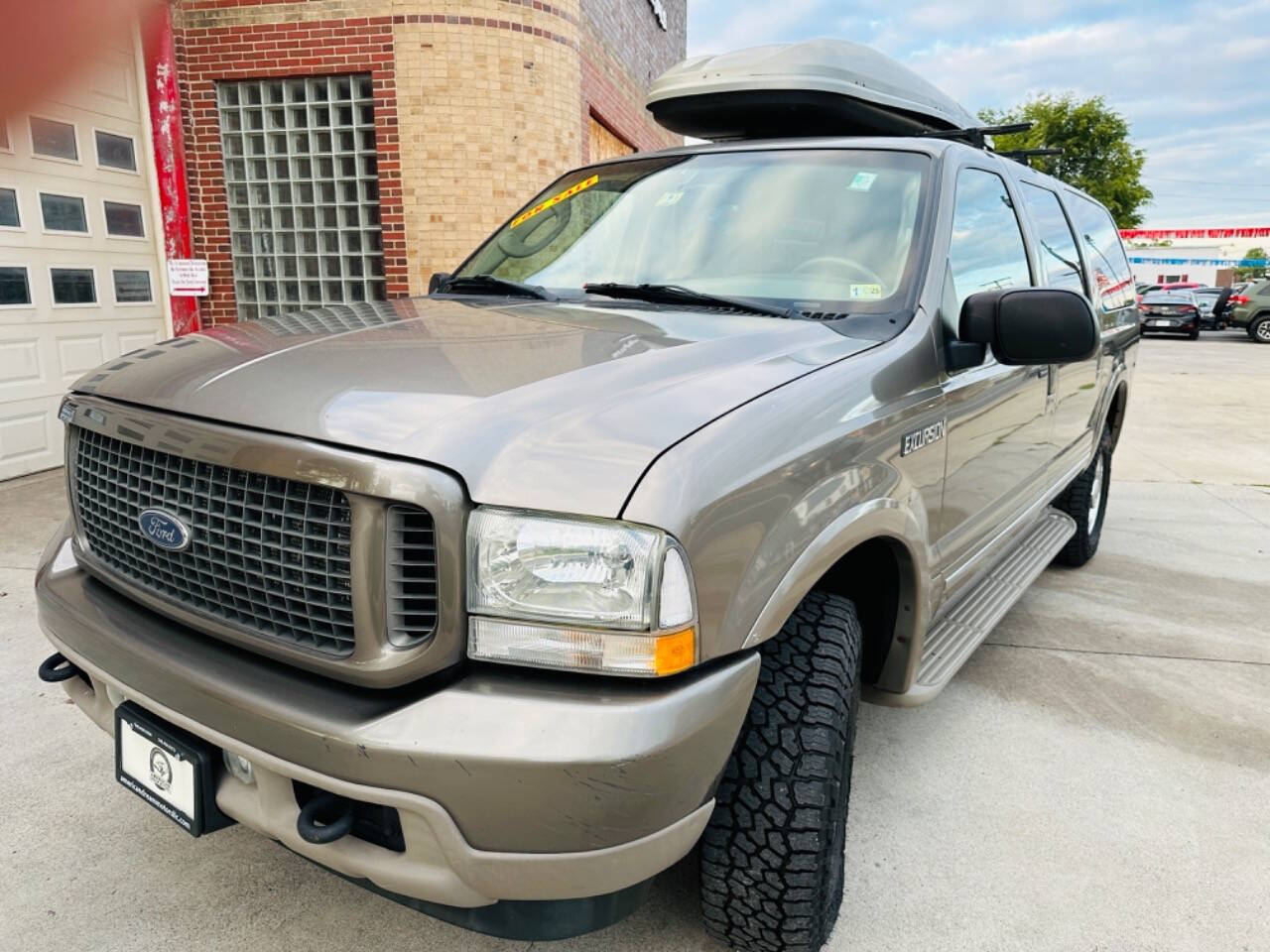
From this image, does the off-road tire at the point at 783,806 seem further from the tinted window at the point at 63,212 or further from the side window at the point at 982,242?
the tinted window at the point at 63,212

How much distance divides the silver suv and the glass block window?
5516 millimetres

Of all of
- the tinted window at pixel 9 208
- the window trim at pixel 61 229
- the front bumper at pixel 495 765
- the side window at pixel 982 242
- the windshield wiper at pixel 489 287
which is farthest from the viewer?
the window trim at pixel 61 229

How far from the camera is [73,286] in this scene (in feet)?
21.3

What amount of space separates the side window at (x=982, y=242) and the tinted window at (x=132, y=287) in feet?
20.6

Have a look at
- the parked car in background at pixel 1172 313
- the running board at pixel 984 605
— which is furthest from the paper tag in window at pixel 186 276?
the parked car in background at pixel 1172 313

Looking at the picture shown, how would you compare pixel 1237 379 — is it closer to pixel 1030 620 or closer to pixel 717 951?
pixel 1030 620

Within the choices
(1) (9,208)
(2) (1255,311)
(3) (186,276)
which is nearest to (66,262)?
(1) (9,208)

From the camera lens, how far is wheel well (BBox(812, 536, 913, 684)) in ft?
7.43

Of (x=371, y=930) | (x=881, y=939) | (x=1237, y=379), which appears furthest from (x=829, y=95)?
(x=1237, y=379)

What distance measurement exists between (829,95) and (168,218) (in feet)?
17.5

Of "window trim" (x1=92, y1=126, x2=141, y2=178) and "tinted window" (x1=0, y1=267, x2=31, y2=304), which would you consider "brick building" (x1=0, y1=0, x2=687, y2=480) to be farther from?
"tinted window" (x1=0, y1=267, x2=31, y2=304)

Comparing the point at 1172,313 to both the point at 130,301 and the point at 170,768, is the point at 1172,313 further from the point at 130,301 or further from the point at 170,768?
the point at 170,768

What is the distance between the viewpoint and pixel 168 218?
22.4 ft

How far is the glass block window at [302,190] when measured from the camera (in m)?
7.56
